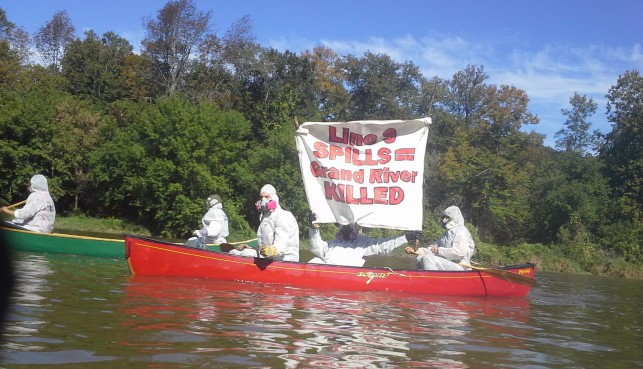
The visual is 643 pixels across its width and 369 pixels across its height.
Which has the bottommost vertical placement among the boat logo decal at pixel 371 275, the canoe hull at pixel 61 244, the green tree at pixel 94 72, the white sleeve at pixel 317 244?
the boat logo decal at pixel 371 275

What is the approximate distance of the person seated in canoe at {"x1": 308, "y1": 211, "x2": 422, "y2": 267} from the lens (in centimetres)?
1363

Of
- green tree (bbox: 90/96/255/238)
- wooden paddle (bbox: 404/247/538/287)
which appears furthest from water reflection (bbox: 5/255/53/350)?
green tree (bbox: 90/96/255/238)

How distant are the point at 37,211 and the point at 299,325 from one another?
405 inches

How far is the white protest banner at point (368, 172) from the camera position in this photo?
13461 mm

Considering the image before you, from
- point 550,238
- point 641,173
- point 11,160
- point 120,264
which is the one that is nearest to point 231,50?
point 11,160

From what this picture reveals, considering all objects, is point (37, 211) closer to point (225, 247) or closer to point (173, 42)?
point (225, 247)

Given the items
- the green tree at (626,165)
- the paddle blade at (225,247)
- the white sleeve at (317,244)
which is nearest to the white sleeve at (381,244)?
the white sleeve at (317,244)

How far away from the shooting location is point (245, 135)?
43156mm

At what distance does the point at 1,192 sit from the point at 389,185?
30.8 meters

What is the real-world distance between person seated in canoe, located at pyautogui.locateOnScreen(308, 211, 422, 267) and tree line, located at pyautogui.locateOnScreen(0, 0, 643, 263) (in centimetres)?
2311

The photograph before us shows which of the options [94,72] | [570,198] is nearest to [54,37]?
[94,72]

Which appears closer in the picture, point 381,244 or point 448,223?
point 381,244

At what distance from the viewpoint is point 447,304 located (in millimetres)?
12148

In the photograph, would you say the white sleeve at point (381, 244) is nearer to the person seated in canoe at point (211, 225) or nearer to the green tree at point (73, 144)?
the person seated in canoe at point (211, 225)
